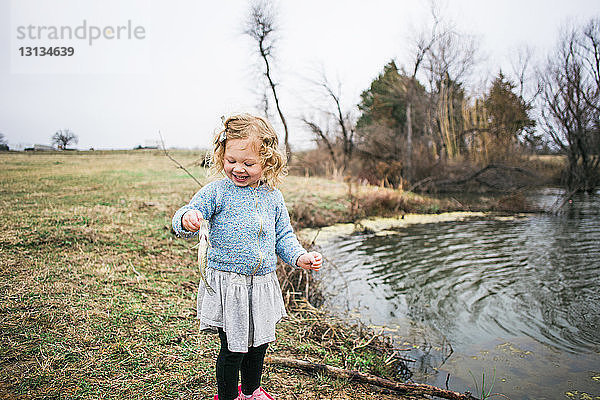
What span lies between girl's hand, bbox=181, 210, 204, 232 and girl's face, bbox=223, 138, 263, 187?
31 centimetres

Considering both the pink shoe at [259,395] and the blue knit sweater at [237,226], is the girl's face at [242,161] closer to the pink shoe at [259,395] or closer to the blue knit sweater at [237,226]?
→ the blue knit sweater at [237,226]

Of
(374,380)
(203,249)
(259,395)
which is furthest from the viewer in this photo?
(374,380)

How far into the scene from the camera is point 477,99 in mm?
20266

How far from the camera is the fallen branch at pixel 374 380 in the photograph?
8.72 ft

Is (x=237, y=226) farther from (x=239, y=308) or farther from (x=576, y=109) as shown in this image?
(x=576, y=109)

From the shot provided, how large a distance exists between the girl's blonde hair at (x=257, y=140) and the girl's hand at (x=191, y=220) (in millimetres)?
401

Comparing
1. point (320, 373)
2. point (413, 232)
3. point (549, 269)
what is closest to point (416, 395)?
point (320, 373)

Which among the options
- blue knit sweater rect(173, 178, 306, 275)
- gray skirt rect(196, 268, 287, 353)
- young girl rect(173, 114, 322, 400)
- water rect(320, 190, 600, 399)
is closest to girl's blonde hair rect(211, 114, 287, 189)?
young girl rect(173, 114, 322, 400)

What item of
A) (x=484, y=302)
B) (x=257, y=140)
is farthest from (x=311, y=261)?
(x=484, y=302)

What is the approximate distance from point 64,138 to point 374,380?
208 inches

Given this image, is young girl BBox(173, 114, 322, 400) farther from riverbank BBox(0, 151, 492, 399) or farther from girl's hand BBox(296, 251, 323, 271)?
riverbank BBox(0, 151, 492, 399)

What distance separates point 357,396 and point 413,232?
723cm

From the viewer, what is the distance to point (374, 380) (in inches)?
107

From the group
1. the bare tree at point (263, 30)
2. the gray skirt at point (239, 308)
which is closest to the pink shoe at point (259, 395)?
the gray skirt at point (239, 308)
